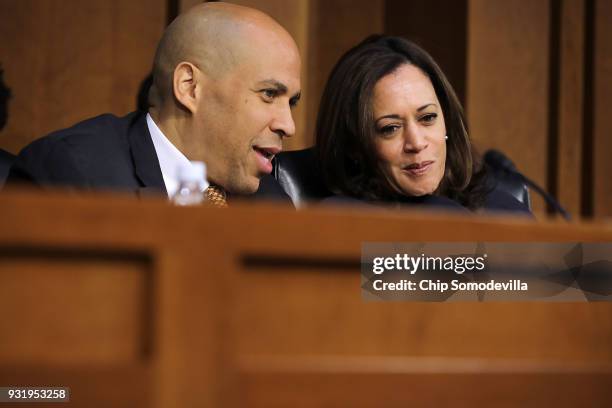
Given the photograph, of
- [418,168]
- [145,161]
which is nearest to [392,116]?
[418,168]

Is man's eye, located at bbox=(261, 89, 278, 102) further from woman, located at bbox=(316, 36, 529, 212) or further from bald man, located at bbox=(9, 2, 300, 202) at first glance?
woman, located at bbox=(316, 36, 529, 212)

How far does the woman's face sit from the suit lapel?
565 millimetres

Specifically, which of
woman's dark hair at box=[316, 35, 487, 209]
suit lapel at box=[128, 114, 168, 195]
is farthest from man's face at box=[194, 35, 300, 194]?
woman's dark hair at box=[316, 35, 487, 209]

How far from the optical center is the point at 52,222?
75cm

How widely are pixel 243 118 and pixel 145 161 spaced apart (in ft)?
0.83

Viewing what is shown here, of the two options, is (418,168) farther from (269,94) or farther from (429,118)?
(269,94)

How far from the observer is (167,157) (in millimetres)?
1708

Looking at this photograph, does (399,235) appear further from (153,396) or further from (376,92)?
(376,92)

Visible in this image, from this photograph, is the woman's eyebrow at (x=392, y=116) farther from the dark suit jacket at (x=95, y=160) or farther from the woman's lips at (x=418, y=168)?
the dark suit jacket at (x=95, y=160)

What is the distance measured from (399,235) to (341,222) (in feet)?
0.20

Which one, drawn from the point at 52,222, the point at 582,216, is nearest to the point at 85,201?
the point at 52,222

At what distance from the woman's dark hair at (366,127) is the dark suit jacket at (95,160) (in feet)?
1.63

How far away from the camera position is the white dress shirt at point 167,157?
5.45 feet

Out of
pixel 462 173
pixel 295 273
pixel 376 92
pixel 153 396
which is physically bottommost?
pixel 153 396
